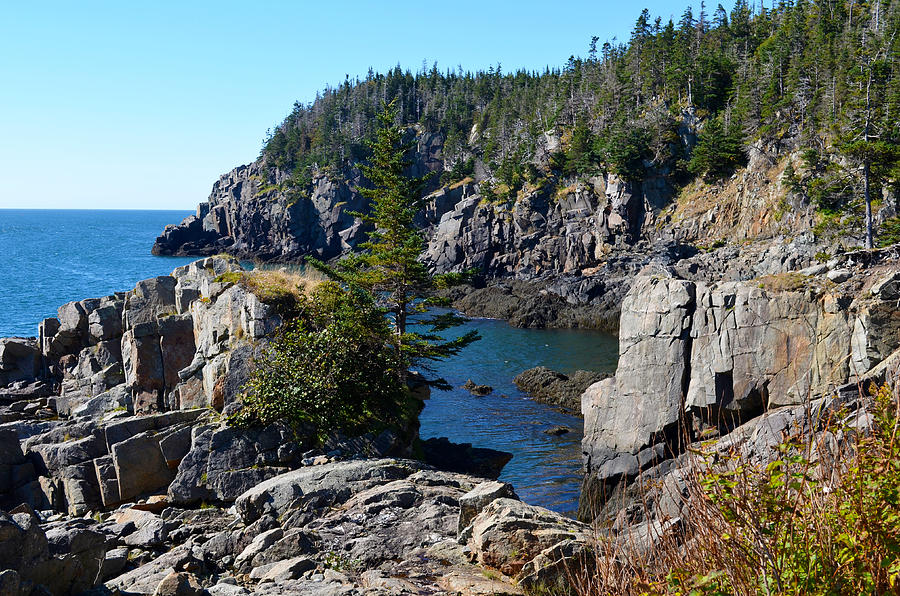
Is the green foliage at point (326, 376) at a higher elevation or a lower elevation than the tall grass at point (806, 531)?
lower

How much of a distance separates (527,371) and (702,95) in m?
66.3

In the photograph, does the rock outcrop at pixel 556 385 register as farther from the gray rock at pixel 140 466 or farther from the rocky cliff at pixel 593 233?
the gray rock at pixel 140 466

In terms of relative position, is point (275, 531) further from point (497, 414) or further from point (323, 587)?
point (497, 414)

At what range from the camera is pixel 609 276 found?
79.9 metres

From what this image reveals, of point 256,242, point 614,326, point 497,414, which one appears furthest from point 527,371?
point 256,242

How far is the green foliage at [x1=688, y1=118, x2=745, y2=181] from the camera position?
266 ft

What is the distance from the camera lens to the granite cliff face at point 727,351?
24.1m

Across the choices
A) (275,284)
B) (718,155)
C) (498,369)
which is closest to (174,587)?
(275,284)

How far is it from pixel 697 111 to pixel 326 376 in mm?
90233

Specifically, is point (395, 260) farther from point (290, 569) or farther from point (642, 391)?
point (290, 569)

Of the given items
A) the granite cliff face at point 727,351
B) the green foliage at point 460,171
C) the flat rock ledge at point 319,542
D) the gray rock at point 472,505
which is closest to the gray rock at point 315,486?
the flat rock ledge at point 319,542

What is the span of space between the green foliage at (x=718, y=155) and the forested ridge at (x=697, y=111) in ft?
0.54

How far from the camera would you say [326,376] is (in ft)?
67.3

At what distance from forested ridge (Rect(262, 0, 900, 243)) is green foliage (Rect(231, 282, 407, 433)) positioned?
44068 mm
